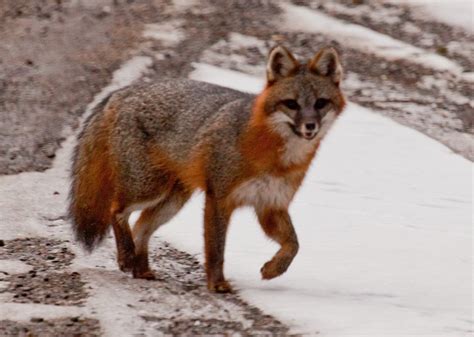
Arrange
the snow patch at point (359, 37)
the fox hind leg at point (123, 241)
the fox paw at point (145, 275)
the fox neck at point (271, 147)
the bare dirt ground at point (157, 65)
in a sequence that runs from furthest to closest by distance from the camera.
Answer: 1. the snow patch at point (359, 37)
2. the bare dirt ground at point (157, 65)
3. the fox hind leg at point (123, 241)
4. the fox paw at point (145, 275)
5. the fox neck at point (271, 147)

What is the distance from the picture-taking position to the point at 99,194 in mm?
Result: 9484

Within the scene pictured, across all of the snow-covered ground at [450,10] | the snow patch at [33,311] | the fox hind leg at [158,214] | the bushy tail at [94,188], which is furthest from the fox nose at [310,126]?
the snow-covered ground at [450,10]

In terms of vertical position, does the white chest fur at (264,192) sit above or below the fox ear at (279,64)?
below

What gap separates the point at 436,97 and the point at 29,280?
779 cm

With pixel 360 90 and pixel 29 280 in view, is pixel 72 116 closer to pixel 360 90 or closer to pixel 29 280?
pixel 360 90

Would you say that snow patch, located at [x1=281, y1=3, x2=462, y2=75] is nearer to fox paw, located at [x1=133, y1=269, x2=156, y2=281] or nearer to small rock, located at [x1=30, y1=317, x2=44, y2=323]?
fox paw, located at [x1=133, y1=269, x2=156, y2=281]

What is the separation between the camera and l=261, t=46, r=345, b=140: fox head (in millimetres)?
8492

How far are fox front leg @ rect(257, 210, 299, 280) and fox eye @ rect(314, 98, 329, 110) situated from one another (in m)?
0.81

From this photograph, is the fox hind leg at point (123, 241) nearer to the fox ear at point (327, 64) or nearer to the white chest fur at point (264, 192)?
the white chest fur at point (264, 192)

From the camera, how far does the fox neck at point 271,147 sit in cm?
860

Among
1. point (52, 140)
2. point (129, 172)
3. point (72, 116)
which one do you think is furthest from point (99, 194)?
point (72, 116)

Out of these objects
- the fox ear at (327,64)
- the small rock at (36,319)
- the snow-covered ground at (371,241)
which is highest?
the fox ear at (327,64)

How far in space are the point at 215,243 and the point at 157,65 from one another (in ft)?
25.4

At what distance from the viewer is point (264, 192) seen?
8719 mm
